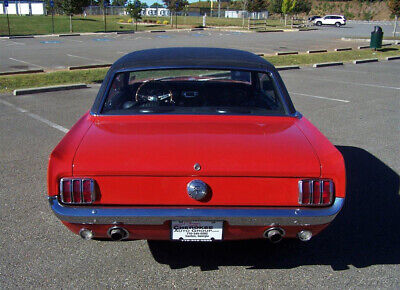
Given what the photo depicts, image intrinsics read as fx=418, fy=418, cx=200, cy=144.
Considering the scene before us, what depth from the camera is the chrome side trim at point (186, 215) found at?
8.91 feet

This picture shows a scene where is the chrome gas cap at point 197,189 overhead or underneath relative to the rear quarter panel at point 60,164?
underneath

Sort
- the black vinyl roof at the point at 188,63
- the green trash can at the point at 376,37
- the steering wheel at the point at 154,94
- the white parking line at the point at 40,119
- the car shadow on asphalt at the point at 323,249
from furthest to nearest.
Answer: the green trash can at the point at 376,37 < the white parking line at the point at 40,119 < the steering wheel at the point at 154,94 < the black vinyl roof at the point at 188,63 < the car shadow on asphalt at the point at 323,249

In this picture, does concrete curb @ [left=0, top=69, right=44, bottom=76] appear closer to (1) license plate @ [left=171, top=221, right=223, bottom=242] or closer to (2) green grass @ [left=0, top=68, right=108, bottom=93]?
(2) green grass @ [left=0, top=68, right=108, bottom=93]

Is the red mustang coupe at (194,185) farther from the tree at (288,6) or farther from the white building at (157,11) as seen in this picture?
the white building at (157,11)

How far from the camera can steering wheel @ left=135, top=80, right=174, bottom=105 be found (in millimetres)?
3865

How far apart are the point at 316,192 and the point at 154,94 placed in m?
1.84

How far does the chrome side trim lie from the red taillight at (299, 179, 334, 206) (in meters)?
0.08

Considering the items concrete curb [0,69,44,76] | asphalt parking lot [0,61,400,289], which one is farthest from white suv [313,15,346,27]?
asphalt parking lot [0,61,400,289]

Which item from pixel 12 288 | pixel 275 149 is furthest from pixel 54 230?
pixel 275 149

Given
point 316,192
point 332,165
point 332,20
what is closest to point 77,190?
point 316,192

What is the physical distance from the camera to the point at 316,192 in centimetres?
279

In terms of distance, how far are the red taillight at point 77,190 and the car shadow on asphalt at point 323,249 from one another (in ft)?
3.24

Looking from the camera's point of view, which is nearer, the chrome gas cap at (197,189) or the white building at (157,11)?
the chrome gas cap at (197,189)

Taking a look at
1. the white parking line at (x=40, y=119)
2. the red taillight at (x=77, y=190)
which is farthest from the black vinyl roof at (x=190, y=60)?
the white parking line at (x=40, y=119)
